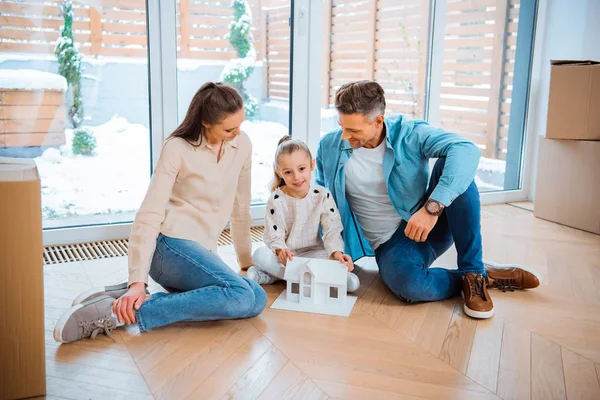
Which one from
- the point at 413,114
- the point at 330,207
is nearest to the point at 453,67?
the point at 413,114

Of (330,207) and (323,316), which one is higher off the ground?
(330,207)

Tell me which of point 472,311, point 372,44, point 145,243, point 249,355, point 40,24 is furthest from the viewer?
point 372,44

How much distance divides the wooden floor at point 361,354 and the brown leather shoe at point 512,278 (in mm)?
41

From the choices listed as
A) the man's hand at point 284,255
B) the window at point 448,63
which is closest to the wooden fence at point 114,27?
the window at point 448,63

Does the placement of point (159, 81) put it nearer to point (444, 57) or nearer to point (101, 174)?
point (101, 174)

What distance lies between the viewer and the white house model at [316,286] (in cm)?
192

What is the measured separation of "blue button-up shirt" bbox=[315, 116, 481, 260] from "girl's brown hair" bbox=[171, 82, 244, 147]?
44 centimetres

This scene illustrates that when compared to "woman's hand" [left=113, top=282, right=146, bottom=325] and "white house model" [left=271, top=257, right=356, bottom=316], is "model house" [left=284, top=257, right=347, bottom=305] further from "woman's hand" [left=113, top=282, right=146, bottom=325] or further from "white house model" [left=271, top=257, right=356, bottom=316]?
"woman's hand" [left=113, top=282, right=146, bottom=325]

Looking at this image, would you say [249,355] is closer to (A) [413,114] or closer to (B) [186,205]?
(B) [186,205]

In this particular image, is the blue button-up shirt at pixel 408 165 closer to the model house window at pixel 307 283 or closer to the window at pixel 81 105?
the model house window at pixel 307 283

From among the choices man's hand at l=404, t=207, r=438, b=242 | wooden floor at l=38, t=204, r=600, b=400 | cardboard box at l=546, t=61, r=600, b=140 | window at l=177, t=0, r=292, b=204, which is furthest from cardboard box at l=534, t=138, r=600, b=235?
man's hand at l=404, t=207, r=438, b=242

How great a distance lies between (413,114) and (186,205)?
183cm

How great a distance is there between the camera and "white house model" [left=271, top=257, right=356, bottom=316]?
6.29ft

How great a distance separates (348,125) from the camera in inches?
76.1
